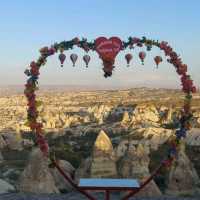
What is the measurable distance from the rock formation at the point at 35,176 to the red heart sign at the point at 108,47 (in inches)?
332

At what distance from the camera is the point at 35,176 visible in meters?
22.2

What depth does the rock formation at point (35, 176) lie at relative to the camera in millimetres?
22047

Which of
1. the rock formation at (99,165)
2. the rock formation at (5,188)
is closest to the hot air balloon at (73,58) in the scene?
the rock formation at (5,188)

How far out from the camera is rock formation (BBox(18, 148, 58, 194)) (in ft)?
72.3

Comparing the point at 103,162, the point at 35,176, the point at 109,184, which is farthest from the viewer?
the point at 103,162

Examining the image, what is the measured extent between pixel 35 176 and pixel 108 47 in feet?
29.9

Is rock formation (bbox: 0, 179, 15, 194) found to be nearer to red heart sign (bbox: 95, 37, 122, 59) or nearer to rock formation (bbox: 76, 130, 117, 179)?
rock formation (bbox: 76, 130, 117, 179)

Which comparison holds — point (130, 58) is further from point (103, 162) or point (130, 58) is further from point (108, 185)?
point (103, 162)

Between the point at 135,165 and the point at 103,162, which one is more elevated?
the point at 135,165

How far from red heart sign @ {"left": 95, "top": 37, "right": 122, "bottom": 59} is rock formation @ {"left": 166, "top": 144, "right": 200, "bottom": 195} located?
9851 millimetres

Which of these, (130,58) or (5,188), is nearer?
(130,58)

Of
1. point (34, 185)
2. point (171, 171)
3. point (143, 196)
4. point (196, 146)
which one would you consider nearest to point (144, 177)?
point (171, 171)

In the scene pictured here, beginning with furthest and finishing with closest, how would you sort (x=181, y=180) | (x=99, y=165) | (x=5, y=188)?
(x=99, y=165) < (x=181, y=180) < (x=5, y=188)

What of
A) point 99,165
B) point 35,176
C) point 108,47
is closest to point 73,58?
point 108,47
